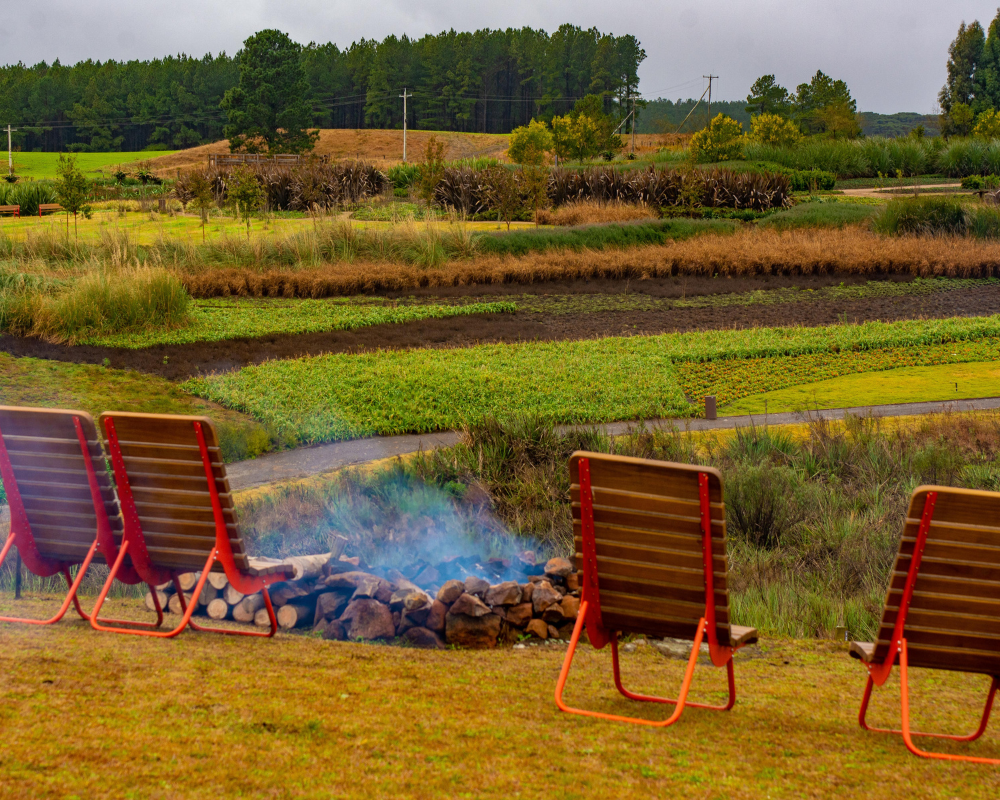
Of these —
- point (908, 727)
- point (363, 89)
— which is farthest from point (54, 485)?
point (363, 89)

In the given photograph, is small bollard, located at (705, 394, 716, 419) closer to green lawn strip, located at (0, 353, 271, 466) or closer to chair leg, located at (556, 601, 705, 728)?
green lawn strip, located at (0, 353, 271, 466)

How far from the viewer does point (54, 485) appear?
11.9ft

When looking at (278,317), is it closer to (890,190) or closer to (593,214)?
(593,214)

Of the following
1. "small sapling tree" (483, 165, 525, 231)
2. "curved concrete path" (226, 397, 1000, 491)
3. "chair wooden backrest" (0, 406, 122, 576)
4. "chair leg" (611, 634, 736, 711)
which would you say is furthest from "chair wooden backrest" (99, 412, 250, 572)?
"small sapling tree" (483, 165, 525, 231)

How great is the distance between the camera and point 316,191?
3209 cm

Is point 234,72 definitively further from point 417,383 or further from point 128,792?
point 128,792

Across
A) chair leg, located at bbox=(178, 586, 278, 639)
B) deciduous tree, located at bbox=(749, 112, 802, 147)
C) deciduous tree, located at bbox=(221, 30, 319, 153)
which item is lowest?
chair leg, located at bbox=(178, 586, 278, 639)

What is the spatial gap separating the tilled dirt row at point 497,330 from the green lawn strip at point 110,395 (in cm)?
65

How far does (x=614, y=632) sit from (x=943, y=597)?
1.03m

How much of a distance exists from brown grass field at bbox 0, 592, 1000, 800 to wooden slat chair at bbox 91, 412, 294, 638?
0.29 meters

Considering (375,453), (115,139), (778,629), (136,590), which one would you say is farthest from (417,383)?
(115,139)

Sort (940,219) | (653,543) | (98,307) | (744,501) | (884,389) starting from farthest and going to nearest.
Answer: (940,219), (98,307), (884,389), (744,501), (653,543)

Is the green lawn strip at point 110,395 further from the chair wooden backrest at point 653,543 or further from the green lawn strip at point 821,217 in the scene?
the green lawn strip at point 821,217

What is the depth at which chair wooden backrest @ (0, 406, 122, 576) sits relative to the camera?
3504mm
